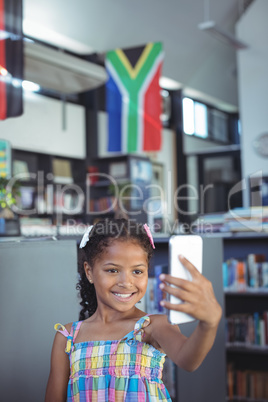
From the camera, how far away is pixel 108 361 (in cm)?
131

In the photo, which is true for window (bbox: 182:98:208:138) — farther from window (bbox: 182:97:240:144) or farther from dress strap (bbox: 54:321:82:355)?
dress strap (bbox: 54:321:82:355)

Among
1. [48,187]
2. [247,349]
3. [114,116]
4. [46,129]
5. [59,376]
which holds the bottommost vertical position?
[247,349]

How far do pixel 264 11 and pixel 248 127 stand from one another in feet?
6.65

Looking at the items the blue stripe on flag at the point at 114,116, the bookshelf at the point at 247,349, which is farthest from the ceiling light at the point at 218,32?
the bookshelf at the point at 247,349

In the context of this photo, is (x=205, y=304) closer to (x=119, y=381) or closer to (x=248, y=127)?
(x=119, y=381)

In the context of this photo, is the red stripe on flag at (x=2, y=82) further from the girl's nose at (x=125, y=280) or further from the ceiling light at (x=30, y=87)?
the ceiling light at (x=30, y=87)

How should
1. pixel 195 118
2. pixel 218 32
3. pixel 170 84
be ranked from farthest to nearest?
1. pixel 195 118
2. pixel 170 84
3. pixel 218 32

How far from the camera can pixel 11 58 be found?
4.32m

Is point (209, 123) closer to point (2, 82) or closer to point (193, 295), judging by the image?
point (2, 82)

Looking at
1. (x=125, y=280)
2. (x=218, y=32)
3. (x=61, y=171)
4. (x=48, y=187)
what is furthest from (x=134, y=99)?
(x=125, y=280)

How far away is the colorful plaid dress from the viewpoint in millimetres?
1265

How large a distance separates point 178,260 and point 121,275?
39cm

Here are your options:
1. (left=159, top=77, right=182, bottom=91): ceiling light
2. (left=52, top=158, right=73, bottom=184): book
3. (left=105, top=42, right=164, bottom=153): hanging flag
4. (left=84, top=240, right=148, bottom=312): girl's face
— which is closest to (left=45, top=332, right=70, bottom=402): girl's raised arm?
(left=84, top=240, right=148, bottom=312): girl's face

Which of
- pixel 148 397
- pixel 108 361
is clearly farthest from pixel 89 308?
pixel 148 397
